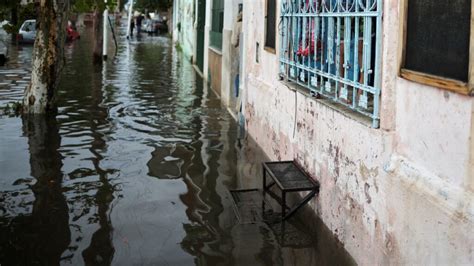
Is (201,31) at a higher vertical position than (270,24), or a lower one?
higher

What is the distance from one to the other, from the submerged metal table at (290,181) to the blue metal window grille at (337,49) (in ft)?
2.65

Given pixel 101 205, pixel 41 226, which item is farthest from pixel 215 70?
pixel 41 226

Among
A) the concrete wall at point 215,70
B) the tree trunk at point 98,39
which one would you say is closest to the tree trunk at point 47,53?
the concrete wall at point 215,70

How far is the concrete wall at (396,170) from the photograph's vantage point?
309cm

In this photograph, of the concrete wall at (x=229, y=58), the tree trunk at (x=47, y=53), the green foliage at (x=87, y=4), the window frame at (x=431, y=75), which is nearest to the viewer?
the window frame at (x=431, y=75)

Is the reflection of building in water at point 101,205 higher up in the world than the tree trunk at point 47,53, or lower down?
lower down

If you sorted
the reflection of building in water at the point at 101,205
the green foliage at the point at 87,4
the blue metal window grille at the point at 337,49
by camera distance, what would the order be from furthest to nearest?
the green foliage at the point at 87,4, the reflection of building in water at the point at 101,205, the blue metal window grille at the point at 337,49

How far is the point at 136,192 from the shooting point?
647 centimetres

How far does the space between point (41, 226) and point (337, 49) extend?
3069mm

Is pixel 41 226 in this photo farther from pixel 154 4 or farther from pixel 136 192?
pixel 154 4

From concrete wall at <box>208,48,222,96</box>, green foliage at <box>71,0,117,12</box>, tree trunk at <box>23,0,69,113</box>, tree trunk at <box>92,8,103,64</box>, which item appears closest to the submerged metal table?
tree trunk at <box>23,0,69,113</box>

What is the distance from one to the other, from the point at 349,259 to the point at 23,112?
798 cm

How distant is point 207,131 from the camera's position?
397 inches

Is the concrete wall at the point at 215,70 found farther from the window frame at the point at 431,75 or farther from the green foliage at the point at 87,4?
the window frame at the point at 431,75
